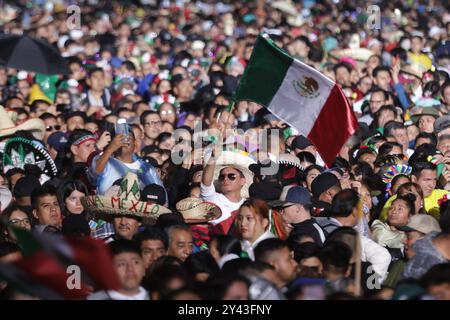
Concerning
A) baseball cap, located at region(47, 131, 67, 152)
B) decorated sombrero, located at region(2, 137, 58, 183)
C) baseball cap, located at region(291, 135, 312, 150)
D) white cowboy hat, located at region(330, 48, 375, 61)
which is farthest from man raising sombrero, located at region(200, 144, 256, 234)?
white cowboy hat, located at region(330, 48, 375, 61)

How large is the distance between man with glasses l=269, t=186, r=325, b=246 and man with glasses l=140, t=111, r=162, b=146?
3.99 meters

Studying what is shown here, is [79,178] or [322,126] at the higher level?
[322,126]

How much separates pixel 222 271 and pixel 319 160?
5.00 m

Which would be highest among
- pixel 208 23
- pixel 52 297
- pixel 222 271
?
pixel 52 297

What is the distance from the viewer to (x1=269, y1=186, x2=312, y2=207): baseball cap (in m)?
9.70

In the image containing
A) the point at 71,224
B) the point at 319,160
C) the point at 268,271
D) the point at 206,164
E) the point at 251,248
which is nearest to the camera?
the point at 268,271

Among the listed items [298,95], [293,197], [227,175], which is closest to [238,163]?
[298,95]

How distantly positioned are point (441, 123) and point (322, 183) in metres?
3.20

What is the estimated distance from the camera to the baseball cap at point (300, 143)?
12539 mm

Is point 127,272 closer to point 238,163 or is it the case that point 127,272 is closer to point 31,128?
point 238,163

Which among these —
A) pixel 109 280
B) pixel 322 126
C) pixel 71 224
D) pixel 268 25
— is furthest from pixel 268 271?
pixel 268 25

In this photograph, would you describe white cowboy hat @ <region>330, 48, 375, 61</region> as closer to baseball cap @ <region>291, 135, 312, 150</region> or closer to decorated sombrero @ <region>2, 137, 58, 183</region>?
baseball cap @ <region>291, 135, 312, 150</region>
